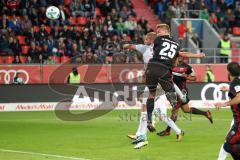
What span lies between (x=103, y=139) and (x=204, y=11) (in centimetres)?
2318

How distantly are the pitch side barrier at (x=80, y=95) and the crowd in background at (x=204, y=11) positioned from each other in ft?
34.7

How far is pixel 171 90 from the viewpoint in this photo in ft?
53.1

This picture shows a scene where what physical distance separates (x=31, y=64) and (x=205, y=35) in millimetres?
12488

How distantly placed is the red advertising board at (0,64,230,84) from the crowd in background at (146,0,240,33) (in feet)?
27.4

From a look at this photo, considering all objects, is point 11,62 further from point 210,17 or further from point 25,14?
point 210,17

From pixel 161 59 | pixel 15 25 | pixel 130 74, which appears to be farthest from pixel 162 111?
pixel 15 25

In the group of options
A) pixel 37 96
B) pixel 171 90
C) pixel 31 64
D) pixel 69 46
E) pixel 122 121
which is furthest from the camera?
pixel 69 46

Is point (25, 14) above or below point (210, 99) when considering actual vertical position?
above

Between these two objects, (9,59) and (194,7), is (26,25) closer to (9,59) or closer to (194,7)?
(9,59)

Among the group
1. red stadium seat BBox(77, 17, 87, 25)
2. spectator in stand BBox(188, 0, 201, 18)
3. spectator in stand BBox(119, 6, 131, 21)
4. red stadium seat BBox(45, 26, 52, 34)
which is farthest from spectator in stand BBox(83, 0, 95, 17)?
spectator in stand BBox(188, 0, 201, 18)

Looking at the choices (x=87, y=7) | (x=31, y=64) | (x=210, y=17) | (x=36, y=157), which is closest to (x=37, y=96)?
(x=31, y=64)

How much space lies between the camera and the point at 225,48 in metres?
34.6

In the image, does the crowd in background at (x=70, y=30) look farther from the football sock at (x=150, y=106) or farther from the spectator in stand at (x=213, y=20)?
the football sock at (x=150, y=106)

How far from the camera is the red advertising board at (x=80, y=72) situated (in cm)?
2919
